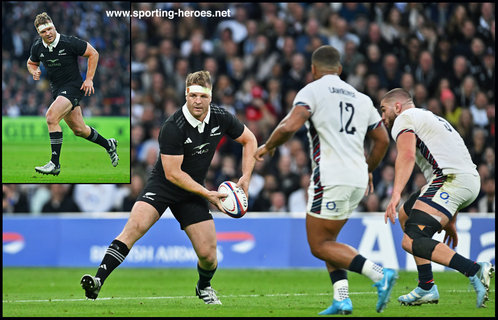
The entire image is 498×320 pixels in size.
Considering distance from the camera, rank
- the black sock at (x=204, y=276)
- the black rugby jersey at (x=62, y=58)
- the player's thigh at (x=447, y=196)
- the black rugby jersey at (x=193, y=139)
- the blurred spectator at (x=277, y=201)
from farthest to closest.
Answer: the blurred spectator at (x=277, y=201), the black sock at (x=204, y=276), the black rugby jersey at (x=193, y=139), the player's thigh at (x=447, y=196), the black rugby jersey at (x=62, y=58)

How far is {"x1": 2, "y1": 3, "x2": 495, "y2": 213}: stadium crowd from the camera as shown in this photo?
16984mm

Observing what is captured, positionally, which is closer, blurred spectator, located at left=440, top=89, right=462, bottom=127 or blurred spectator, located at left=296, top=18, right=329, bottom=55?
blurred spectator, located at left=440, top=89, right=462, bottom=127

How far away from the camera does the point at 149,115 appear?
17406 millimetres

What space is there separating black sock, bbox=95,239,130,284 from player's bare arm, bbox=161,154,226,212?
0.92 meters

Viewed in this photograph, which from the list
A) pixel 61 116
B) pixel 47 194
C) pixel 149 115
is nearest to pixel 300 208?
pixel 149 115

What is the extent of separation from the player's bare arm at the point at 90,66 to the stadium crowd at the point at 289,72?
7.39 meters

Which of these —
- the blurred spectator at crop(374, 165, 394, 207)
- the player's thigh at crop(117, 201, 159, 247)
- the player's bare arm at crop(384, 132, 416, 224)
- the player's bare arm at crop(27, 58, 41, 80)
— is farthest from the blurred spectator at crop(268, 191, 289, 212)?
the player's bare arm at crop(27, 58, 41, 80)

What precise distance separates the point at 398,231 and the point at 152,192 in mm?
6888

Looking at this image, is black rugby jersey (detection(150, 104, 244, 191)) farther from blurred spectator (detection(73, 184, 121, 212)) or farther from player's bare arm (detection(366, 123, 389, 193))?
blurred spectator (detection(73, 184, 121, 212))

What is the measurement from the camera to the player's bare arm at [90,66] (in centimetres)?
921

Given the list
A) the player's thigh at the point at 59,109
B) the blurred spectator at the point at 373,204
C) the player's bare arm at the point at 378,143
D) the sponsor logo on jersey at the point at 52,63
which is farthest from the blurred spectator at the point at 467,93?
the sponsor logo on jersey at the point at 52,63

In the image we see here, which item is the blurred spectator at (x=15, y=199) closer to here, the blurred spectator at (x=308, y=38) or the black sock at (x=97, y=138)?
the blurred spectator at (x=308, y=38)

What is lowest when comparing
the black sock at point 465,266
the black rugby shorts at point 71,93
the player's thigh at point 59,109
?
the black sock at point 465,266

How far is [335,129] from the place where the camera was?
26.6 ft
